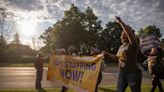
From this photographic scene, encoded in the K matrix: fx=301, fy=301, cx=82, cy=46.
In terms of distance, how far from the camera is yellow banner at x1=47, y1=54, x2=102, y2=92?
7.70 metres

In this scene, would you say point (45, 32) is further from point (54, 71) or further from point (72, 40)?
point (54, 71)

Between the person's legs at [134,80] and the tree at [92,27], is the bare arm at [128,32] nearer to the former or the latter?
the person's legs at [134,80]

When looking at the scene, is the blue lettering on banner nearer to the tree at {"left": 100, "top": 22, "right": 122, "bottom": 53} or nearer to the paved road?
the paved road

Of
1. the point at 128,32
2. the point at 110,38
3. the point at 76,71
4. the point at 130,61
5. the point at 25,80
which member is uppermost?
the point at 110,38

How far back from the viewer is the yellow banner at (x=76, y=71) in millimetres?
7699

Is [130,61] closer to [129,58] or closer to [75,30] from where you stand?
[129,58]

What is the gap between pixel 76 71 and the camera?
8844mm

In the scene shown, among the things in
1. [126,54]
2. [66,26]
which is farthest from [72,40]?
[126,54]

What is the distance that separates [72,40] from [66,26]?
331 centimetres

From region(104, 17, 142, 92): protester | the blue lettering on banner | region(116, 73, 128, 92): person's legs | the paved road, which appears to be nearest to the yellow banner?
the blue lettering on banner

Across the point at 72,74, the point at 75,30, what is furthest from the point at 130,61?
the point at 75,30

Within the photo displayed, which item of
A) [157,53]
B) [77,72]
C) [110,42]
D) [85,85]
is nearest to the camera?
[85,85]

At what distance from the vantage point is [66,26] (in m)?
64.6

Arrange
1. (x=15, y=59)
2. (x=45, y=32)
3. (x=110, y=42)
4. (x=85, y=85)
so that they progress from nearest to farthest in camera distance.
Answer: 1. (x=85, y=85)
2. (x=15, y=59)
3. (x=110, y=42)
4. (x=45, y=32)
